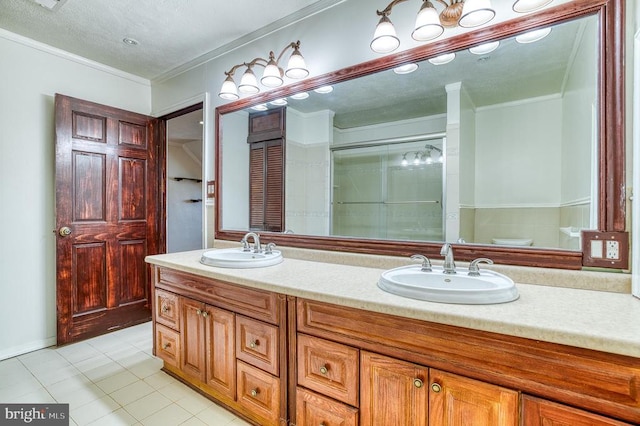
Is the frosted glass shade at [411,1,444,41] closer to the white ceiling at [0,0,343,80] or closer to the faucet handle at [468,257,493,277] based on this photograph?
the white ceiling at [0,0,343,80]

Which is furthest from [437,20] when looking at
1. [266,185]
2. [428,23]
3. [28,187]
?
[28,187]

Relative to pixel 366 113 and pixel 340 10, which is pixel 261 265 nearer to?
pixel 366 113

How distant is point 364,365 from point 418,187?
1.06 metres

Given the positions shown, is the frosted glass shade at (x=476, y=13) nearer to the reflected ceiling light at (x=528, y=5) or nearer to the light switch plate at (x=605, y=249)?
the reflected ceiling light at (x=528, y=5)

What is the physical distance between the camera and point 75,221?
8.30 ft

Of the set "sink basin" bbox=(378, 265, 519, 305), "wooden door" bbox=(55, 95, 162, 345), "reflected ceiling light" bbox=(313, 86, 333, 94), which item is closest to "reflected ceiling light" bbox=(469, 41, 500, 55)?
"reflected ceiling light" bbox=(313, 86, 333, 94)

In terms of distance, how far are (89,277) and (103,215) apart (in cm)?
54

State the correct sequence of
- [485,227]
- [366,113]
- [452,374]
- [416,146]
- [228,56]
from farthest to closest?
[228,56]
[366,113]
[416,146]
[485,227]
[452,374]

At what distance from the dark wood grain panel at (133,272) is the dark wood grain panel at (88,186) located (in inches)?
14.3

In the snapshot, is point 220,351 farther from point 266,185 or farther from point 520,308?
point 520,308

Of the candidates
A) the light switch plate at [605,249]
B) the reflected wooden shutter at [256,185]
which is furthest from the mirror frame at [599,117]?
the reflected wooden shutter at [256,185]

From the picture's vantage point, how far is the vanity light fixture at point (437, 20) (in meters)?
1.28

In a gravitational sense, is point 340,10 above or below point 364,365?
above

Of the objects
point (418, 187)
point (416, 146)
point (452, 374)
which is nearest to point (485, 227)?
point (418, 187)
